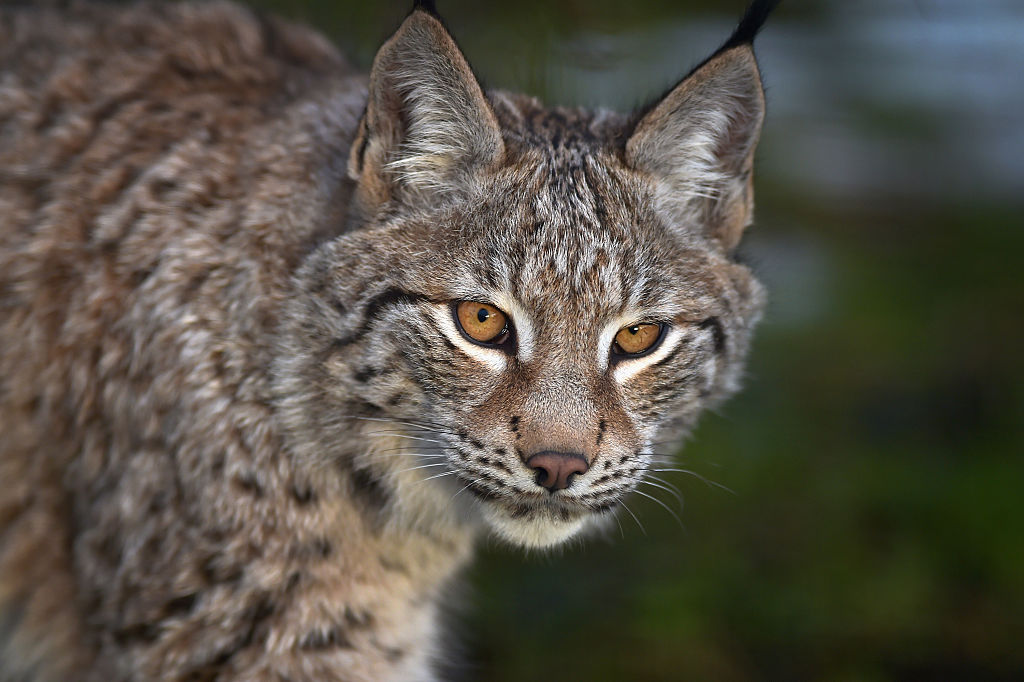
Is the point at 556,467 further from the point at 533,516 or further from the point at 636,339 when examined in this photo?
the point at 636,339

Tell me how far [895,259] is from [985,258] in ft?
2.11

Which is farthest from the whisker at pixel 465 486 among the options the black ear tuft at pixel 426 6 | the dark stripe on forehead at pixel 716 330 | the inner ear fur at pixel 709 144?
the black ear tuft at pixel 426 6

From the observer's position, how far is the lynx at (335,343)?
9.07 feet

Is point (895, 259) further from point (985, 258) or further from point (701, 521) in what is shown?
Answer: point (701, 521)

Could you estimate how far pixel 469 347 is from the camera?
2.75 meters

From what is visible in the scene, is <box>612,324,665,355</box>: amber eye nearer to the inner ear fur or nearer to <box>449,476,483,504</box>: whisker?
the inner ear fur

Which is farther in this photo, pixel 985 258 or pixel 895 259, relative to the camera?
pixel 895 259

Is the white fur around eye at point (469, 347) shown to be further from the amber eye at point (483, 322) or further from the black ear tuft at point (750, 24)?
the black ear tuft at point (750, 24)

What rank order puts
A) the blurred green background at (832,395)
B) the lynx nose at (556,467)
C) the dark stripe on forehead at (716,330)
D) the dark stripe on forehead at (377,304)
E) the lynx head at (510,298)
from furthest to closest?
1. the blurred green background at (832,395)
2. the dark stripe on forehead at (716,330)
3. the dark stripe on forehead at (377,304)
4. the lynx head at (510,298)
5. the lynx nose at (556,467)

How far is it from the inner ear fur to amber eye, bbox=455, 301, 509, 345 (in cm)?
68

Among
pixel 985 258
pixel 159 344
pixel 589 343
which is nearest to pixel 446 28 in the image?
pixel 589 343

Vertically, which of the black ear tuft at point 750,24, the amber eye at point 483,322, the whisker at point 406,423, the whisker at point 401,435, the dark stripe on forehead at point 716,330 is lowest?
the whisker at point 401,435

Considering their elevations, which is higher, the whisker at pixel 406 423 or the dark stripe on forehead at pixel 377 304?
the dark stripe on forehead at pixel 377 304

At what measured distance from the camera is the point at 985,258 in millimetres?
5914
